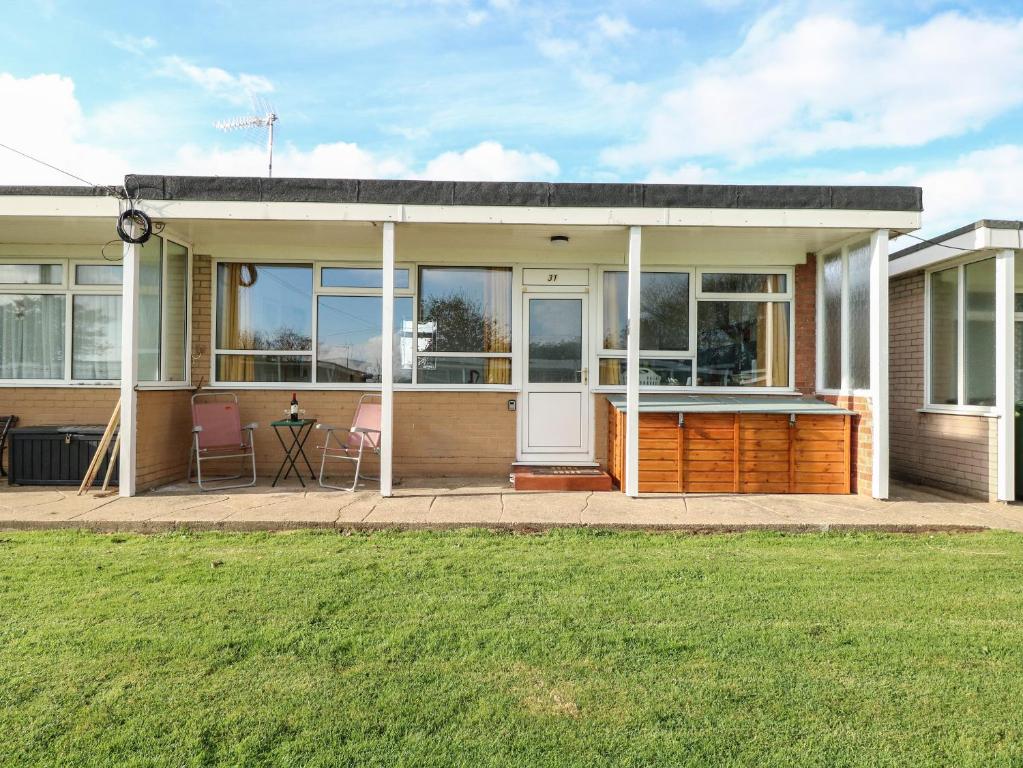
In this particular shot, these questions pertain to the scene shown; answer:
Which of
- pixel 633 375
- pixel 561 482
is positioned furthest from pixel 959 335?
pixel 561 482

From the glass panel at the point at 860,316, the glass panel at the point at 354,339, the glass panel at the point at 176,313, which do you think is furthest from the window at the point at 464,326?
the glass panel at the point at 860,316

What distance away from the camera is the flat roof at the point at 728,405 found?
6359mm

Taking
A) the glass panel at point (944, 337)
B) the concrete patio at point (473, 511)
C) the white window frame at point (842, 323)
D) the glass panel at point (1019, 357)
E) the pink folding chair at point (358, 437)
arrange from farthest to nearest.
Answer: the glass panel at point (1019, 357), the glass panel at point (944, 337), the pink folding chair at point (358, 437), the white window frame at point (842, 323), the concrete patio at point (473, 511)

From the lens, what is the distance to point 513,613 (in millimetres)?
3389

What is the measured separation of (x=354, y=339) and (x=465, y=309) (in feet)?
4.41

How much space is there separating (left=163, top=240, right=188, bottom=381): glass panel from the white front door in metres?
3.82

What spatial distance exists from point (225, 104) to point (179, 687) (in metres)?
11.1

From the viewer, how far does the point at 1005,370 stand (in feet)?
20.4

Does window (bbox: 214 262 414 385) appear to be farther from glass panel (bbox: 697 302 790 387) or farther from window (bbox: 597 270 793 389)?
glass panel (bbox: 697 302 790 387)

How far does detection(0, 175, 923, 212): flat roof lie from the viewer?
607 centimetres

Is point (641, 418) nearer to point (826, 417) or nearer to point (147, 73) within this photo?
point (826, 417)

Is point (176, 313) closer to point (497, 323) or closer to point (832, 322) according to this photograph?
point (497, 323)

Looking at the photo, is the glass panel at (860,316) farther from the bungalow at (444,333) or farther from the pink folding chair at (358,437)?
the pink folding chair at (358,437)

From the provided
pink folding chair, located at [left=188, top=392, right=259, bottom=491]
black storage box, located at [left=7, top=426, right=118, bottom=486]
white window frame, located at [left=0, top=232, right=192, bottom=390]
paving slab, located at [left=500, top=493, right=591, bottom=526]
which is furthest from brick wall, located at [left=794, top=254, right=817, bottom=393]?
white window frame, located at [left=0, top=232, right=192, bottom=390]
